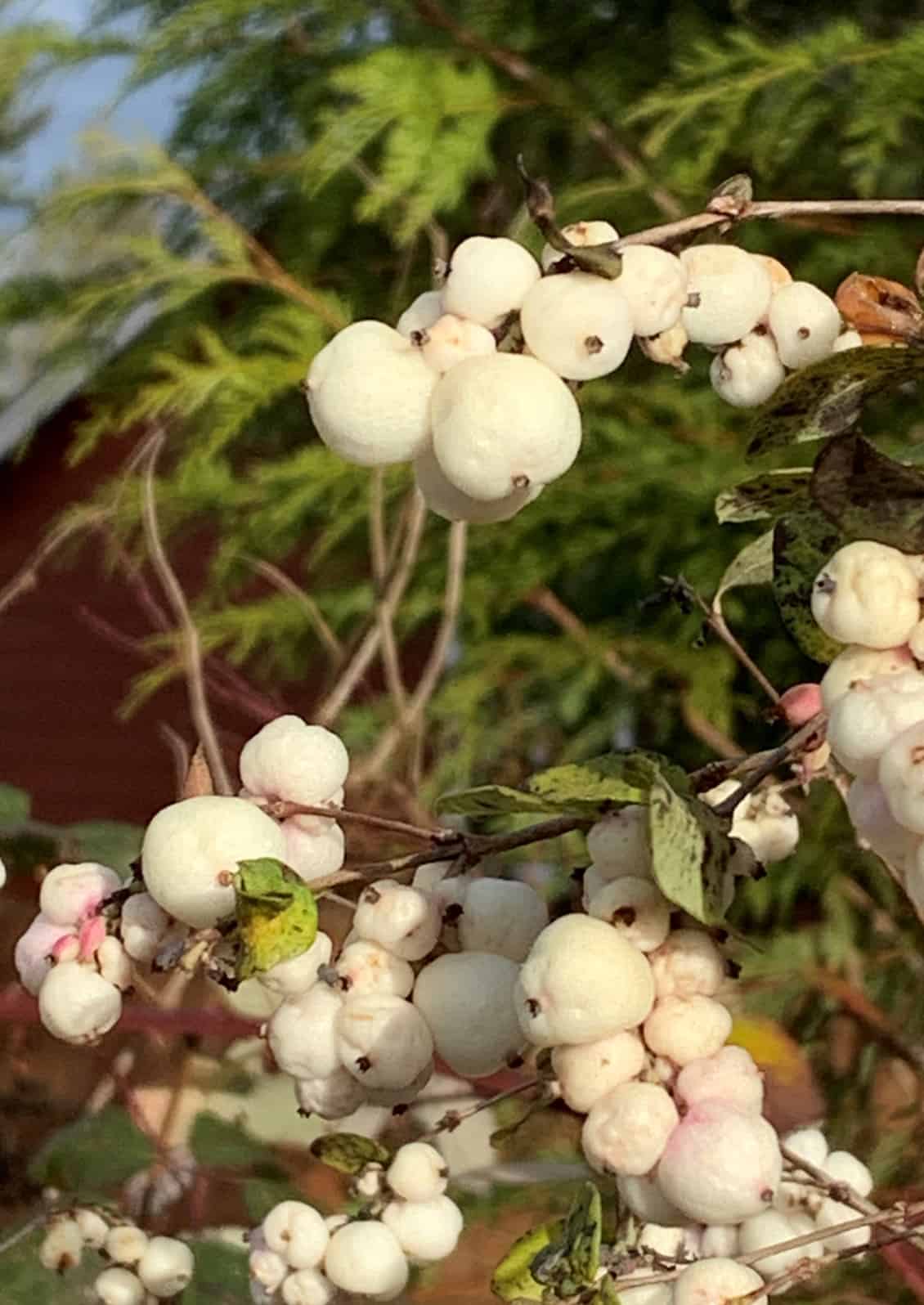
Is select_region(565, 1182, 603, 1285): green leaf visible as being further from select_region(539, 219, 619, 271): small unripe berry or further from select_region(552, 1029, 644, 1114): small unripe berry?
select_region(539, 219, 619, 271): small unripe berry

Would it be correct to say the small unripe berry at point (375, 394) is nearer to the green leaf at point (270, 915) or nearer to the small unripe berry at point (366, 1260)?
the green leaf at point (270, 915)

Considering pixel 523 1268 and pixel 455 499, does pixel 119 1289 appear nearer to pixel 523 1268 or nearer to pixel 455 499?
pixel 523 1268

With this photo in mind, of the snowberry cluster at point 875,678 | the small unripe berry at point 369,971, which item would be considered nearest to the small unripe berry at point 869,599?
the snowberry cluster at point 875,678

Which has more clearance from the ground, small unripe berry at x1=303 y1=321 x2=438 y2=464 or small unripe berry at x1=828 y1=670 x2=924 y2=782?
small unripe berry at x1=303 y1=321 x2=438 y2=464

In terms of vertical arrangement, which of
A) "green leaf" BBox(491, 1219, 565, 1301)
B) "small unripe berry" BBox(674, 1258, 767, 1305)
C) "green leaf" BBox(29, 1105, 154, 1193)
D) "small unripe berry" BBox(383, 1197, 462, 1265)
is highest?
"small unripe berry" BBox(674, 1258, 767, 1305)

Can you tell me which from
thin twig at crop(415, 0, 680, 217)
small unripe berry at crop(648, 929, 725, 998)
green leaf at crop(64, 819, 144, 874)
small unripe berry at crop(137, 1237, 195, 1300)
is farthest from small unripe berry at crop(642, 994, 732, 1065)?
thin twig at crop(415, 0, 680, 217)

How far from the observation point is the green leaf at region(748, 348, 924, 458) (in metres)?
0.27

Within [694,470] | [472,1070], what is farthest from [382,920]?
[694,470]

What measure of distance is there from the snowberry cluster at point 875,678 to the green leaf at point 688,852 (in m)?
0.02

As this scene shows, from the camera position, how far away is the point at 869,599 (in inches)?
9.1

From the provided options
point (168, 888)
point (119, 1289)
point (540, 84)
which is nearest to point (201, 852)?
point (168, 888)

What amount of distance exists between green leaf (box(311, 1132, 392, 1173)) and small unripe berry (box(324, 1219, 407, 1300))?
19mm

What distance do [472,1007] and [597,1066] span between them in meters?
0.03

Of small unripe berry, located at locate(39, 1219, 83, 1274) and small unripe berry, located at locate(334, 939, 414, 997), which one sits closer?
small unripe berry, located at locate(334, 939, 414, 997)
